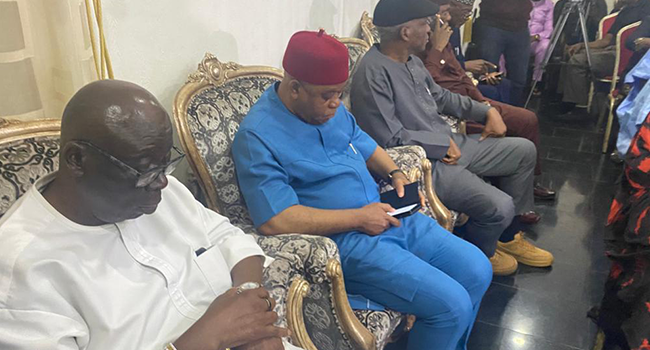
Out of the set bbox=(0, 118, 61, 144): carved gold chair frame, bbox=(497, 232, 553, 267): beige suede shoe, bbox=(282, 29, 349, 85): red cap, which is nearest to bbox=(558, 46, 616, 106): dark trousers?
bbox=(497, 232, 553, 267): beige suede shoe

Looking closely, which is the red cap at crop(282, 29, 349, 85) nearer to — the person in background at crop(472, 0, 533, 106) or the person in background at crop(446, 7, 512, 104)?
the person in background at crop(446, 7, 512, 104)

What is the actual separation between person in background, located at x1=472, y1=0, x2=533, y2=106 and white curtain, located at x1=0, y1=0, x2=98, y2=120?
332 cm

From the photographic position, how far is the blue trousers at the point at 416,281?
4.75ft

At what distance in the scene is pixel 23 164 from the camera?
106 centimetres

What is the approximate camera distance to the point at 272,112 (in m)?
1.56

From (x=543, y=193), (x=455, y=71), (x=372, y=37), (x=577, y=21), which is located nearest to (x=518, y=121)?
(x=455, y=71)

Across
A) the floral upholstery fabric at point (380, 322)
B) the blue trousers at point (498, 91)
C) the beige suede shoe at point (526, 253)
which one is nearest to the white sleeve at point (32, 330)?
the floral upholstery fabric at point (380, 322)

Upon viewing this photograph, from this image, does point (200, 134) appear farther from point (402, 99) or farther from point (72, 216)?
point (402, 99)

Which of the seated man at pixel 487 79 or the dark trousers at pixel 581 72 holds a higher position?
the seated man at pixel 487 79

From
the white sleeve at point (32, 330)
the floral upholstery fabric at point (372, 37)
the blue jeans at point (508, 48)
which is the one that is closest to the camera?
the white sleeve at point (32, 330)

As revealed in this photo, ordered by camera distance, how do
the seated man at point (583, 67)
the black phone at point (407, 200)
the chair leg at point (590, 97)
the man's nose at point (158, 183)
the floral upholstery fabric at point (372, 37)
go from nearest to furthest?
the man's nose at point (158, 183) → the black phone at point (407, 200) → the floral upholstery fabric at point (372, 37) → the seated man at point (583, 67) → the chair leg at point (590, 97)

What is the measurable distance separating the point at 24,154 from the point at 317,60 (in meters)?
0.79

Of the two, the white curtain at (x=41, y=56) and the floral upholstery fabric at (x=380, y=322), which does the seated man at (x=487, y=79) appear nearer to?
the floral upholstery fabric at (x=380, y=322)

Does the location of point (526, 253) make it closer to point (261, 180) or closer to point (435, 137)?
point (435, 137)
